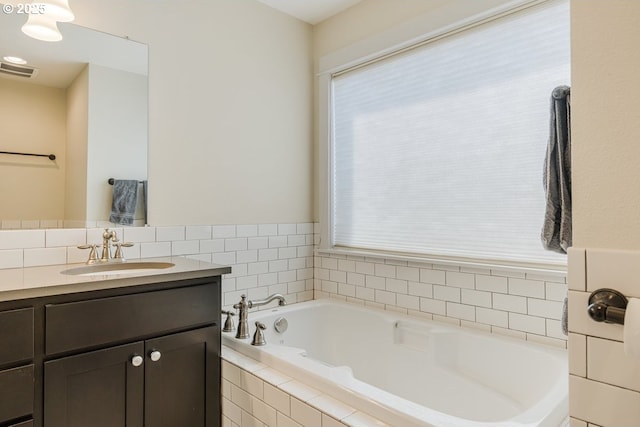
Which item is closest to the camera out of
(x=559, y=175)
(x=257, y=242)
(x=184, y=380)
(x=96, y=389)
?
(x=559, y=175)

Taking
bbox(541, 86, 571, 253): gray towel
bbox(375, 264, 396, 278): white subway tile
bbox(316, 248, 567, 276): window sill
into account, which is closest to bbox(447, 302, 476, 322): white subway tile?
bbox(316, 248, 567, 276): window sill

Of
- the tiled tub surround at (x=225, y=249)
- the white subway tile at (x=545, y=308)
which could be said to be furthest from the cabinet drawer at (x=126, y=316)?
the white subway tile at (x=545, y=308)

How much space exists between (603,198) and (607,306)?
0.24 metres

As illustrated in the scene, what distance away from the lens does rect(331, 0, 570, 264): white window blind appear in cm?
183

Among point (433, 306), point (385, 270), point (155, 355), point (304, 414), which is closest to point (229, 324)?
point (155, 355)

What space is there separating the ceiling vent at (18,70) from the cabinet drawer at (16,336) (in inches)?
45.7

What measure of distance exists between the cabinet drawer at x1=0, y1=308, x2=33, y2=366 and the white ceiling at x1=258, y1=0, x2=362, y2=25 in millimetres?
2283

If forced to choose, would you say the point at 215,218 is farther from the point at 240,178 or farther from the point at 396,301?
the point at 396,301

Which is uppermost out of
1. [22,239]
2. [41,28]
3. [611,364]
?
[41,28]

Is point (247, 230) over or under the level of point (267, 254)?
over

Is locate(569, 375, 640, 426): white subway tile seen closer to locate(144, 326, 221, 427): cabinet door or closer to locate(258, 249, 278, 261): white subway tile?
locate(144, 326, 221, 427): cabinet door

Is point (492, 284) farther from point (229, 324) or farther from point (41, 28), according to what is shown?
point (41, 28)

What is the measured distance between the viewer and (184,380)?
1603 millimetres

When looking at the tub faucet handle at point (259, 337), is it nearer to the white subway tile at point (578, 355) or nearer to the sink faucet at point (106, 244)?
the sink faucet at point (106, 244)
